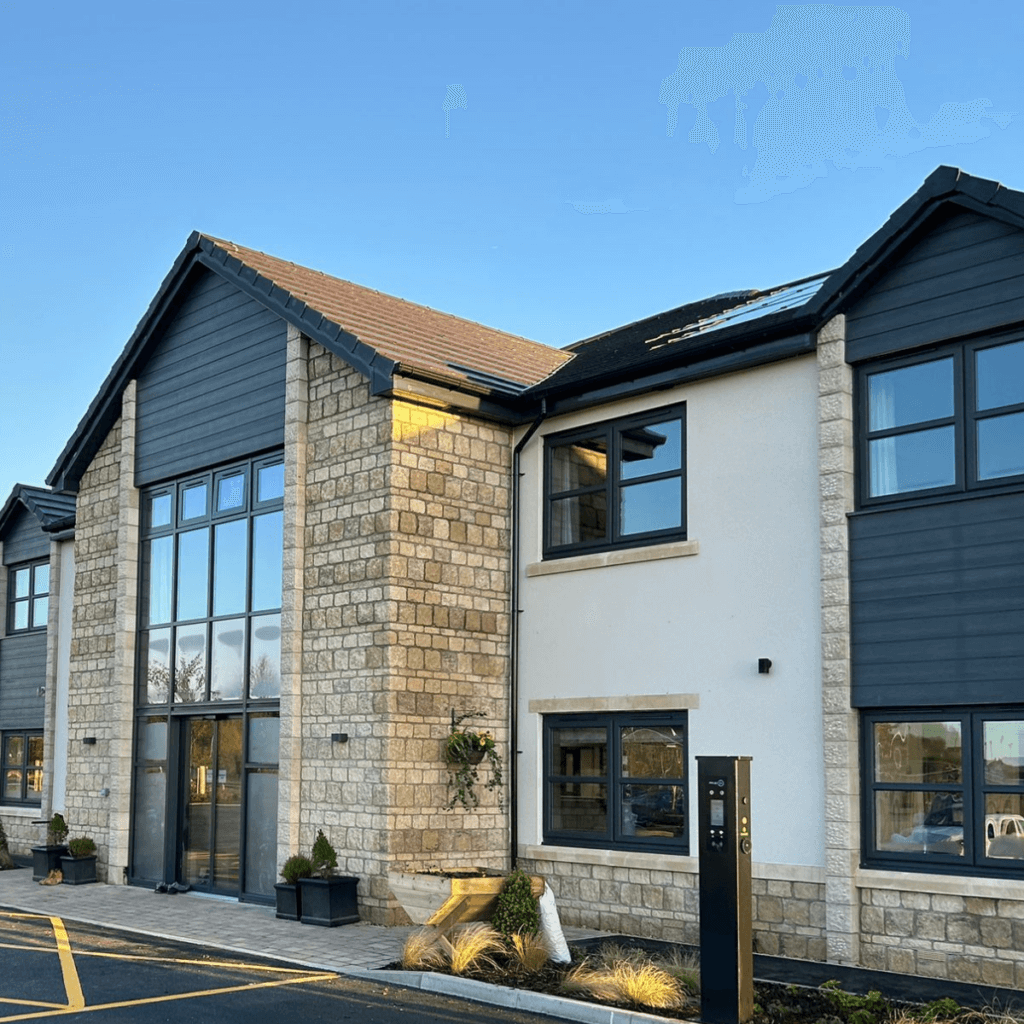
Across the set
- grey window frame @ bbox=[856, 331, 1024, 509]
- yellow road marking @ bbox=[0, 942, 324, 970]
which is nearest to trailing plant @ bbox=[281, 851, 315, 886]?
yellow road marking @ bbox=[0, 942, 324, 970]

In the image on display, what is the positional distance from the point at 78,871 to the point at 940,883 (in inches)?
464

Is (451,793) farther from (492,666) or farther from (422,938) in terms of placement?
(422,938)

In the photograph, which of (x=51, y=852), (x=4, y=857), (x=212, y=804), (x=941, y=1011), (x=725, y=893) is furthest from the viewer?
(x=4, y=857)

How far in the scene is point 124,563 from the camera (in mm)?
18484

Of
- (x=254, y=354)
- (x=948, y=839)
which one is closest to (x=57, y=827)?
(x=254, y=354)

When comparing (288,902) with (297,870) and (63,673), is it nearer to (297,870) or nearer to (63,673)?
(297,870)

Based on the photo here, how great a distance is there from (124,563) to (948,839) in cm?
1186

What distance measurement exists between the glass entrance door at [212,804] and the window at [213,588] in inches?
18.2

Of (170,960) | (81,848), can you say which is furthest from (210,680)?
(170,960)

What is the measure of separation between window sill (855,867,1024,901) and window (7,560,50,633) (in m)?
15.9

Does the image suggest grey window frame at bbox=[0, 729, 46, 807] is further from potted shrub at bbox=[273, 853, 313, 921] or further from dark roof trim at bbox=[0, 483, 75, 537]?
potted shrub at bbox=[273, 853, 313, 921]

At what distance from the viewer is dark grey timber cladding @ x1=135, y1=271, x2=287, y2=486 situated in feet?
54.0

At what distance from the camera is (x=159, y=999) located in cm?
1035

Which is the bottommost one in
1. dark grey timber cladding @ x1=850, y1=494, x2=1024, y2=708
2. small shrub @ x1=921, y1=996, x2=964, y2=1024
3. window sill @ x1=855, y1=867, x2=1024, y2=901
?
small shrub @ x1=921, y1=996, x2=964, y2=1024
